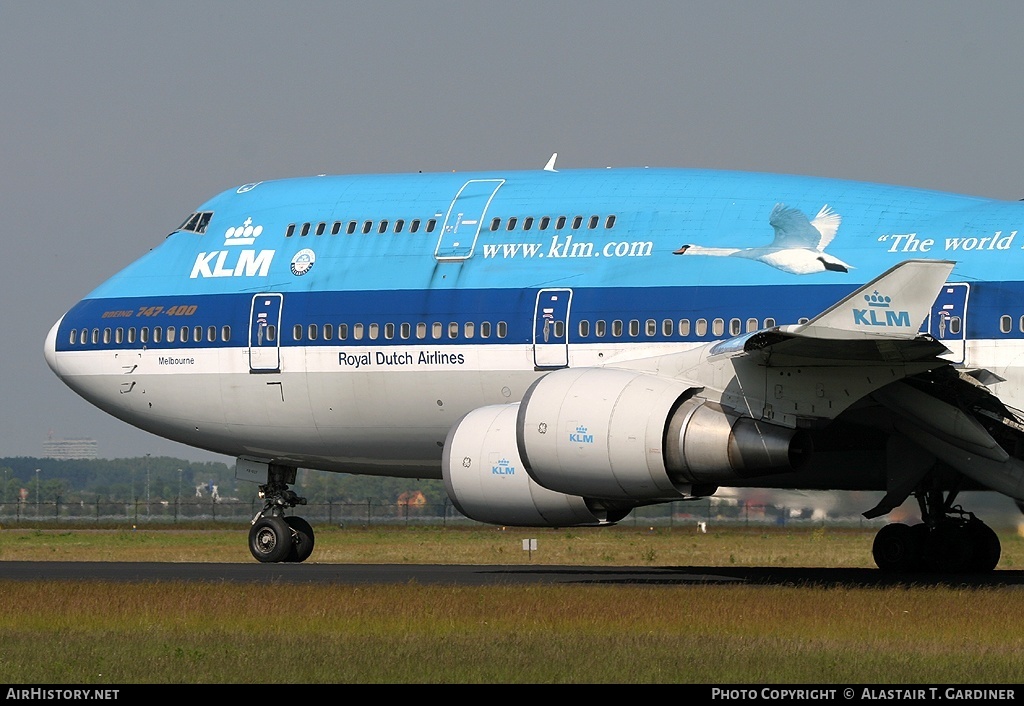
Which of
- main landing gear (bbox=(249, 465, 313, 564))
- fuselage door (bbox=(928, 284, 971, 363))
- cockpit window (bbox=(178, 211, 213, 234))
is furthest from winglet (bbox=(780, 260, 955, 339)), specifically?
cockpit window (bbox=(178, 211, 213, 234))

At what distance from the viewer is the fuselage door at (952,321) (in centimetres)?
2055

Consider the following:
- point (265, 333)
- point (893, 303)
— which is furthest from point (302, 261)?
point (893, 303)

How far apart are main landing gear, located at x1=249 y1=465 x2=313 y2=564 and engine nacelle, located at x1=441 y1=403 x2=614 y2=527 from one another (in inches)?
222

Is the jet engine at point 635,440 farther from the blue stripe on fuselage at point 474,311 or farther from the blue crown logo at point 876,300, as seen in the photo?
the blue stripe on fuselage at point 474,311

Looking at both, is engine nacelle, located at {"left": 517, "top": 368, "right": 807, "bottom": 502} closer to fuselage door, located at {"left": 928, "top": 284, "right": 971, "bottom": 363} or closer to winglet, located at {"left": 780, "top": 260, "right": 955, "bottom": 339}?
winglet, located at {"left": 780, "top": 260, "right": 955, "bottom": 339}

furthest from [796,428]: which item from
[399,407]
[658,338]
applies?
[399,407]

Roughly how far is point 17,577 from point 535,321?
8301 mm

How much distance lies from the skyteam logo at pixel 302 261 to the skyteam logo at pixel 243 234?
1.02 meters

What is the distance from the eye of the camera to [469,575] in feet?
76.0

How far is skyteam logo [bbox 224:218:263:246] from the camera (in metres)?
25.8
